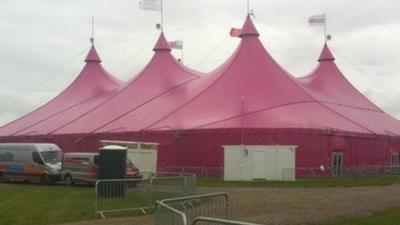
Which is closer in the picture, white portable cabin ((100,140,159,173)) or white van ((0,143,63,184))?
white van ((0,143,63,184))

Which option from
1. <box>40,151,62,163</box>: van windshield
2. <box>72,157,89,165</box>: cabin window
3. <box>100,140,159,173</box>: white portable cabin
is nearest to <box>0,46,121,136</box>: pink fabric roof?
<box>40,151,62,163</box>: van windshield

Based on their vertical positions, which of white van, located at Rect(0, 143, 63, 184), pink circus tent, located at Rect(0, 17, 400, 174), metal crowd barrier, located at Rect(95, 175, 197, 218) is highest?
Answer: pink circus tent, located at Rect(0, 17, 400, 174)

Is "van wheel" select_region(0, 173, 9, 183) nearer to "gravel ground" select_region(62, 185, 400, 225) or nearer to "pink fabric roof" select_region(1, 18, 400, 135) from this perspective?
"pink fabric roof" select_region(1, 18, 400, 135)

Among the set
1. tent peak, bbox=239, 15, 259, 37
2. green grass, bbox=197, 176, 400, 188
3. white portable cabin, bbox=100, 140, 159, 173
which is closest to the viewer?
green grass, bbox=197, 176, 400, 188

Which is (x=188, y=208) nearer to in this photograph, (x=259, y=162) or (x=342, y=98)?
(x=259, y=162)

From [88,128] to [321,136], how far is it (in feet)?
43.6

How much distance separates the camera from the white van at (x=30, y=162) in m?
27.6

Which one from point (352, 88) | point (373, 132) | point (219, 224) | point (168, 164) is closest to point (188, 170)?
point (168, 164)

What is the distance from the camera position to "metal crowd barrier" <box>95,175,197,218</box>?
14.9 m

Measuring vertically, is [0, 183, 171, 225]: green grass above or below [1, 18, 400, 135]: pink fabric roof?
below

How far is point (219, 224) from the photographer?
19.1 ft

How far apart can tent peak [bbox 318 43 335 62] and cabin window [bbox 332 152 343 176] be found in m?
11.3

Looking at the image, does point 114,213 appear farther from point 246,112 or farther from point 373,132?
point 373,132

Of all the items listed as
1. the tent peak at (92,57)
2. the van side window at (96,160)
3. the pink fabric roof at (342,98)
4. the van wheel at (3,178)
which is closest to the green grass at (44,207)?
the van side window at (96,160)
